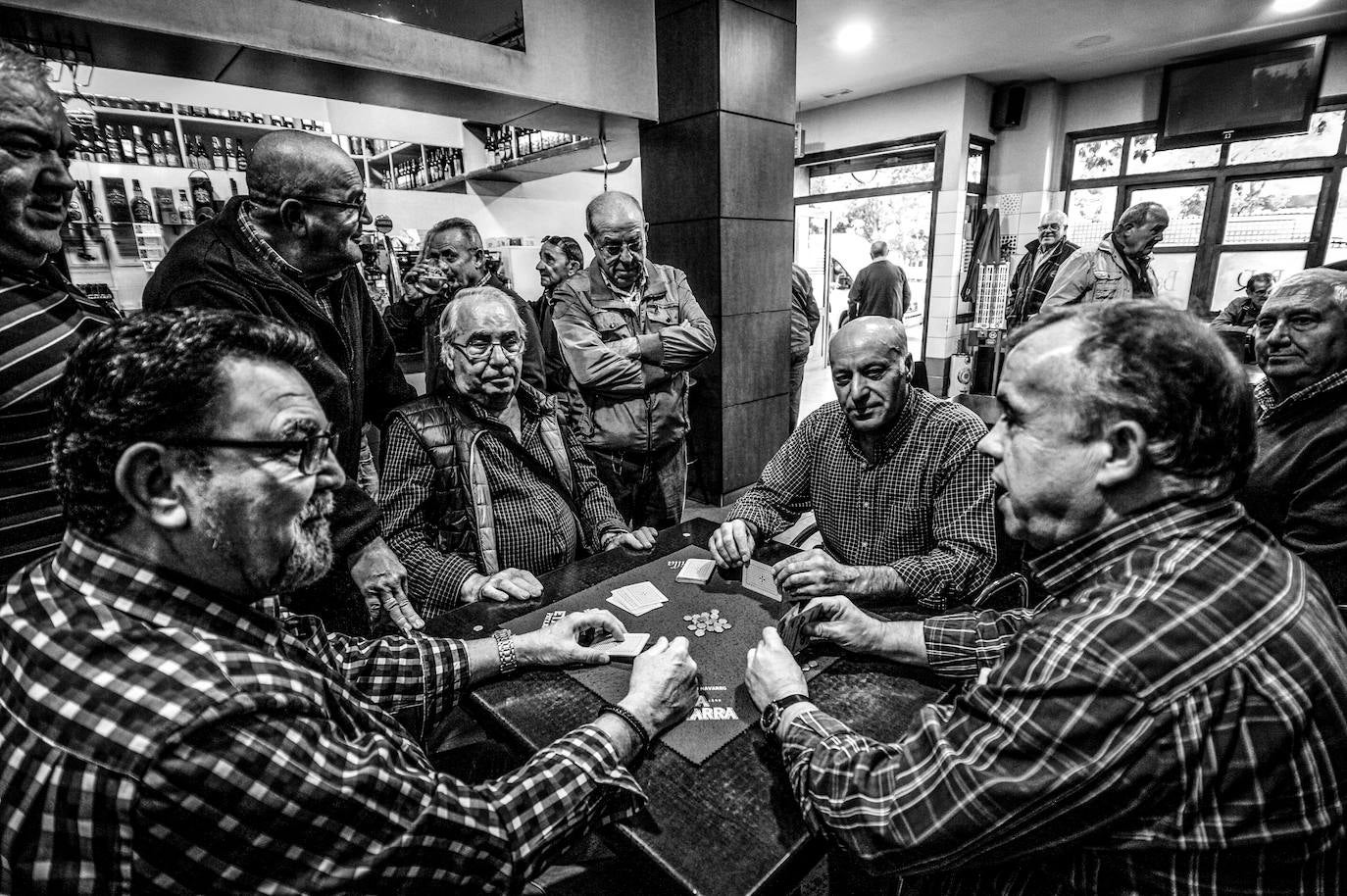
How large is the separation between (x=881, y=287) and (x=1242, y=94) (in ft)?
14.7

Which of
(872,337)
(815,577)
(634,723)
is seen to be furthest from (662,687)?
(872,337)

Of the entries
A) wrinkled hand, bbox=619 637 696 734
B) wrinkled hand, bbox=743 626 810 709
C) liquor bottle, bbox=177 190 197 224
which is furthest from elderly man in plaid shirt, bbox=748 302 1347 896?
liquor bottle, bbox=177 190 197 224

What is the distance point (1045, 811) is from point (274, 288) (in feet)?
7.35

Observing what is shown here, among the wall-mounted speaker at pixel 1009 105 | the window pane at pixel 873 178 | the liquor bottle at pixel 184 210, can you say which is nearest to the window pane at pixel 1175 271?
the wall-mounted speaker at pixel 1009 105

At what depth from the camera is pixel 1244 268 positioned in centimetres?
740

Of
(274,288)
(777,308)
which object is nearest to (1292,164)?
(777,308)

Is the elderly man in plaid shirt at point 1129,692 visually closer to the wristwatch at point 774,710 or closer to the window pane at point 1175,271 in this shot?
the wristwatch at point 774,710

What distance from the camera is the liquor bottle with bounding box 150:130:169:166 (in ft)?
15.5

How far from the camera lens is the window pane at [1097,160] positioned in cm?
795

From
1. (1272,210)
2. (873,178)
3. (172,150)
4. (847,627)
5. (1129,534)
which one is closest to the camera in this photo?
(1129,534)

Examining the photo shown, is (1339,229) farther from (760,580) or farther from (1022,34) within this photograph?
(760,580)

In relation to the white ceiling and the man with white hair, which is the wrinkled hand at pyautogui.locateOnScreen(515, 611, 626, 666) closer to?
the man with white hair

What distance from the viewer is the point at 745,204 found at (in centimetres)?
451

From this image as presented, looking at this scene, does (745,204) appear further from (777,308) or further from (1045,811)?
(1045,811)
